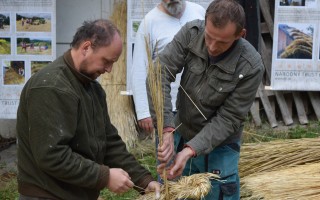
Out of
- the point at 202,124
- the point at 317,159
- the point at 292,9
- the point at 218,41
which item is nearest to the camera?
the point at 218,41

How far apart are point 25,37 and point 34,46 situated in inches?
4.8

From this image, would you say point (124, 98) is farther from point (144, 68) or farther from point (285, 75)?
point (144, 68)

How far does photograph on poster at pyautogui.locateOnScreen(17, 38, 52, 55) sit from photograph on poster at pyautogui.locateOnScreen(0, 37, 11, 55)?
0.30ft

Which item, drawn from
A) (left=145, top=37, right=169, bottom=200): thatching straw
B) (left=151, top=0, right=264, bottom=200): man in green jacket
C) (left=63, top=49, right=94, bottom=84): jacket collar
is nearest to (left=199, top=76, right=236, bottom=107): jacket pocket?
(left=151, top=0, right=264, bottom=200): man in green jacket

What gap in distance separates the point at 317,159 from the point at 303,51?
1.75m

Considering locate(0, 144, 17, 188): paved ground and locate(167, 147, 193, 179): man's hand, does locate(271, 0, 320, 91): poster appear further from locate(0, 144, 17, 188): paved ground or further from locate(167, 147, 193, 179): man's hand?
locate(167, 147, 193, 179): man's hand

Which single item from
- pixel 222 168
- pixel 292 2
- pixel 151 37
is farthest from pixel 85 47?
pixel 292 2

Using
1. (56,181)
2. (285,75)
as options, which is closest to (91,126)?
(56,181)

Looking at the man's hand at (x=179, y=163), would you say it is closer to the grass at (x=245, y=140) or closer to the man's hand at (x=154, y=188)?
the man's hand at (x=154, y=188)

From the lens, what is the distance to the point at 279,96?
6.94 metres

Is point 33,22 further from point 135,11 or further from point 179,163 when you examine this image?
point 179,163

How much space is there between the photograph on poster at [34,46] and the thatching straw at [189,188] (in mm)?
3159

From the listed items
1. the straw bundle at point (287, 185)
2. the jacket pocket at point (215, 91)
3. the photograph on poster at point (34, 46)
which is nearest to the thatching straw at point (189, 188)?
the jacket pocket at point (215, 91)

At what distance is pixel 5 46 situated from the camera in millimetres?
5945
